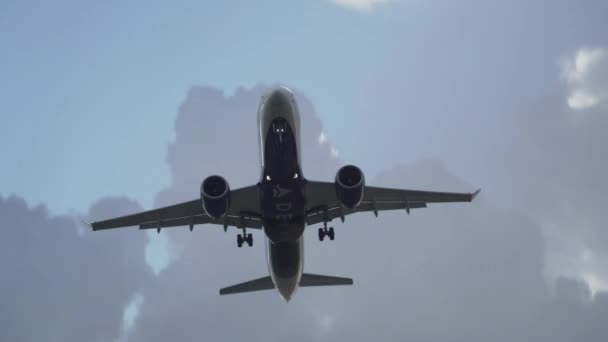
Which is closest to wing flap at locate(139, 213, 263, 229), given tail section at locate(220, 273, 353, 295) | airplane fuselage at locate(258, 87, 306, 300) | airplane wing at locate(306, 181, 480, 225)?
airplane wing at locate(306, 181, 480, 225)

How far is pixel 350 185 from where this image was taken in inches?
1261

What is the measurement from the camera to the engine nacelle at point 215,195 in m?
31.2

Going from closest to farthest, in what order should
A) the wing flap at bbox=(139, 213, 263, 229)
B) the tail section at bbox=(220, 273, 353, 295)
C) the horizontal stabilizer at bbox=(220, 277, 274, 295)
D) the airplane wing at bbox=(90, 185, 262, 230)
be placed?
the airplane wing at bbox=(90, 185, 262, 230) → the wing flap at bbox=(139, 213, 263, 229) → the horizontal stabilizer at bbox=(220, 277, 274, 295) → the tail section at bbox=(220, 273, 353, 295)

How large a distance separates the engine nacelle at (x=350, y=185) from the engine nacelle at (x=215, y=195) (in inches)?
184

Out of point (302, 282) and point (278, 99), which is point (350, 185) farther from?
point (302, 282)

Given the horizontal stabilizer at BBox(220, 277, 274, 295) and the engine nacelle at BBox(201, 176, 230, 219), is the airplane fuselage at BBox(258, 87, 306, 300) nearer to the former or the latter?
the engine nacelle at BBox(201, 176, 230, 219)

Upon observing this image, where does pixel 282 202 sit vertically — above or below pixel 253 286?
above

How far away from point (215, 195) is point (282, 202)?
3480 millimetres

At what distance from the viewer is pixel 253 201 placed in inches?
1419

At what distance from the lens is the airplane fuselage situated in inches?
1277

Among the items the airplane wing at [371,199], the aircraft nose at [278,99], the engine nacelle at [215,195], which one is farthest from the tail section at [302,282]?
the aircraft nose at [278,99]

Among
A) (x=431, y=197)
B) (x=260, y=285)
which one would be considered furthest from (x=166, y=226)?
(x=431, y=197)

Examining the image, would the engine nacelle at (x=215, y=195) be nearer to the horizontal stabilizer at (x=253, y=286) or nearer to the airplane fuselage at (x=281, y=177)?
the airplane fuselage at (x=281, y=177)

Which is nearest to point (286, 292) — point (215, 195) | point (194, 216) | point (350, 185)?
point (194, 216)
